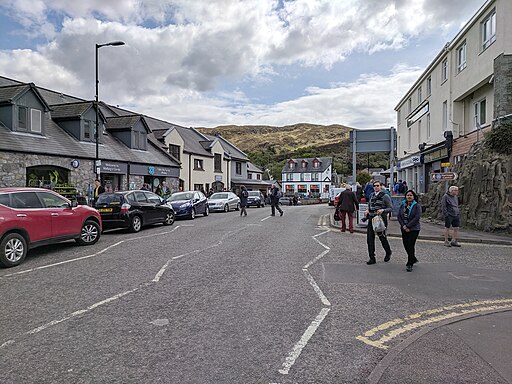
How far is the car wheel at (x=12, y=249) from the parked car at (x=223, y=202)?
17.9m

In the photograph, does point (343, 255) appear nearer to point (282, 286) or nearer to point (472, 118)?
point (282, 286)

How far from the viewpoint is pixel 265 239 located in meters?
12.6

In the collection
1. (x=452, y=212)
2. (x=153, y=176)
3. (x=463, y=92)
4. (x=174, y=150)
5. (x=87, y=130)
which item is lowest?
(x=452, y=212)

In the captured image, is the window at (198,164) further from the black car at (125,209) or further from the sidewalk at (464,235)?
the sidewalk at (464,235)

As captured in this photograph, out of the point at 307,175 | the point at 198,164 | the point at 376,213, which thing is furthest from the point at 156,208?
the point at 307,175

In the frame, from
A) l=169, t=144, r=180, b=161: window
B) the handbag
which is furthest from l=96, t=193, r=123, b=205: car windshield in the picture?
l=169, t=144, r=180, b=161: window

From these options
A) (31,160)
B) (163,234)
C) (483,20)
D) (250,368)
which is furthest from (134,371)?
(483,20)

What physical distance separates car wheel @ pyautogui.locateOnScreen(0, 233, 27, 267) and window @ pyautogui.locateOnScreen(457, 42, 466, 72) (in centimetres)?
2211

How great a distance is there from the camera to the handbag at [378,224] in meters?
8.62

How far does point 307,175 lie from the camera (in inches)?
3716

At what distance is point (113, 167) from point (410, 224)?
2089cm

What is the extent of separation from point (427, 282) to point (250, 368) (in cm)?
460

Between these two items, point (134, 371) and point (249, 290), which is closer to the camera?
point (134, 371)

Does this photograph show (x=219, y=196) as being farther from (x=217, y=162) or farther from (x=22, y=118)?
(x=217, y=162)
